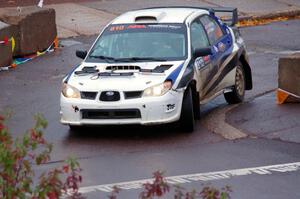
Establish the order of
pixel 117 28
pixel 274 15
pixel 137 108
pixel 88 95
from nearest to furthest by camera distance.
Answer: pixel 137 108 < pixel 88 95 < pixel 117 28 < pixel 274 15

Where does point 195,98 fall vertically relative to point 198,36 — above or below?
below

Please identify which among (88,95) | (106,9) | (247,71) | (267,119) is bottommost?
(106,9)

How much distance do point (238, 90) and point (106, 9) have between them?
10590mm

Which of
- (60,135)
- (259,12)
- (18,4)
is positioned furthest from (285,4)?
(60,135)

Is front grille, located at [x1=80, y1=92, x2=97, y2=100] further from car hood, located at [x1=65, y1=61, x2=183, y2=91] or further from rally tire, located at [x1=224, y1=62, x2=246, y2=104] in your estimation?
rally tire, located at [x1=224, y1=62, x2=246, y2=104]

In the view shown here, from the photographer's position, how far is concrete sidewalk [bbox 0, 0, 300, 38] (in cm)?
2178

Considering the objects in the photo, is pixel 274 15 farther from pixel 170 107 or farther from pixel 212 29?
pixel 170 107

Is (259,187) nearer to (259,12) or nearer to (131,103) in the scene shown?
(131,103)

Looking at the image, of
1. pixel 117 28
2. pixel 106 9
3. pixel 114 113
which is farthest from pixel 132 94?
pixel 106 9

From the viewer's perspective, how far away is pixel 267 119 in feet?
41.8

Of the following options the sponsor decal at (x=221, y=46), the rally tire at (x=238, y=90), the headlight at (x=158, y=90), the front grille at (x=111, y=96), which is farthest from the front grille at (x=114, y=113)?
the rally tire at (x=238, y=90)

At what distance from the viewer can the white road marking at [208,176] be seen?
9375mm

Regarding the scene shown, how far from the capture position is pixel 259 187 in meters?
9.26

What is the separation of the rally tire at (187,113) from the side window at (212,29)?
1673mm
